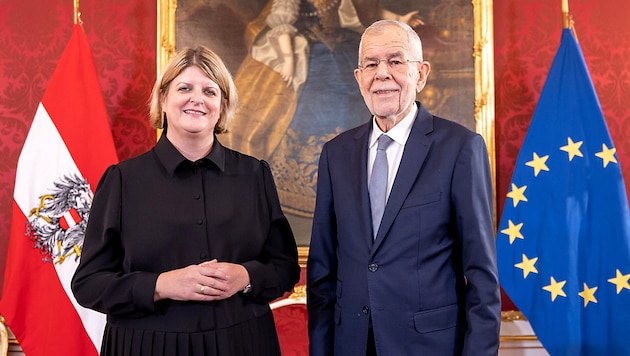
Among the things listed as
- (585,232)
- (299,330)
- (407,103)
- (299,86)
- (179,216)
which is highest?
(299,86)

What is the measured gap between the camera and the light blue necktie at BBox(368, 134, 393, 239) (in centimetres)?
190

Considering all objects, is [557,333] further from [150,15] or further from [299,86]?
[150,15]

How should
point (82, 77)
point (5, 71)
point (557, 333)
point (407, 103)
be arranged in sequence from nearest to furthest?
1. point (407, 103)
2. point (557, 333)
3. point (82, 77)
4. point (5, 71)

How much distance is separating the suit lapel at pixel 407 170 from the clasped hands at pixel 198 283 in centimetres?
47

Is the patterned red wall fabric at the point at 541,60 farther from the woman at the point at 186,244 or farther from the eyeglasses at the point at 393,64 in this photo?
the woman at the point at 186,244

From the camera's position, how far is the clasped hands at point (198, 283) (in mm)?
1832

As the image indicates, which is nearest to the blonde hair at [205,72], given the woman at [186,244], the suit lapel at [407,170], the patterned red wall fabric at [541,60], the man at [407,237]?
the woman at [186,244]

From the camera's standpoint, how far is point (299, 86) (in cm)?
359

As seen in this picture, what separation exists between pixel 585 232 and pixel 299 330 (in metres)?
1.65

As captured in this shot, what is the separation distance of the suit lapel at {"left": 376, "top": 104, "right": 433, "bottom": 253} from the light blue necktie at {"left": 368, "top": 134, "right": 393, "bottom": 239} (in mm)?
52

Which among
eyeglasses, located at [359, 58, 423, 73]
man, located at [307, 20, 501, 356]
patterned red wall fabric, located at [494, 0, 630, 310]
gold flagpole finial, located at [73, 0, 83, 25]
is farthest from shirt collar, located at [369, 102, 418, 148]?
gold flagpole finial, located at [73, 0, 83, 25]

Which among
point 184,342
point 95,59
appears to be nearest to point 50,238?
point 95,59

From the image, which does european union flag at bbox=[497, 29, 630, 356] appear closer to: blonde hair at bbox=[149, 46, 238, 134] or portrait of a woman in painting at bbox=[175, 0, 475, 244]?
portrait of a woman in painting at bbox=[175, 0, 475, 244]

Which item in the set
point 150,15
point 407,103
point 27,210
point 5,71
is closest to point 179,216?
point 407,103
